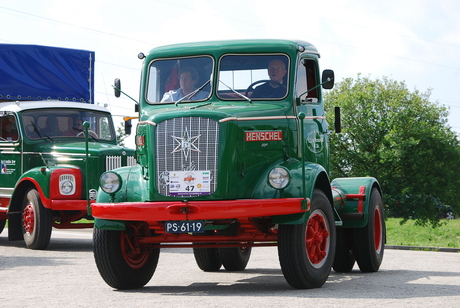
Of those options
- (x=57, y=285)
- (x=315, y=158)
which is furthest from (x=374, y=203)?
(x=57, y=285)

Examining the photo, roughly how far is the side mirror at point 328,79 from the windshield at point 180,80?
52.6 inches

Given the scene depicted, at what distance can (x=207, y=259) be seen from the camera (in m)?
12.4

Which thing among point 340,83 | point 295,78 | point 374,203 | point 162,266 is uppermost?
point 340,83

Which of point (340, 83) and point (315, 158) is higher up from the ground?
point (340, 83)

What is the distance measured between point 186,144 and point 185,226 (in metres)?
0.88

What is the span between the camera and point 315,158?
10.9 m

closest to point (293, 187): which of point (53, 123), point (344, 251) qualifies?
point (344, 251)

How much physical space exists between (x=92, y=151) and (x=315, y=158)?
668 centimetres

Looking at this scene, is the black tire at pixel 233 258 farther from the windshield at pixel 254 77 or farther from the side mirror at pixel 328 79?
the side mirror at pixel 328 79

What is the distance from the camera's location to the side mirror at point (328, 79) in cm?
1038

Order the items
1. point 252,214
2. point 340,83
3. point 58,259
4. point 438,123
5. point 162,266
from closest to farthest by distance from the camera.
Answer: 1. point 252,214
2. point 162,266
3. point 58,259
4. point 438,123
5. point 340,83

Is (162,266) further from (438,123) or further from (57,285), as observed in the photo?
(438,123)

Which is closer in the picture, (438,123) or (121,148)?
(121,148)

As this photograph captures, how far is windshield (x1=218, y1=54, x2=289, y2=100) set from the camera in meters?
10.4
